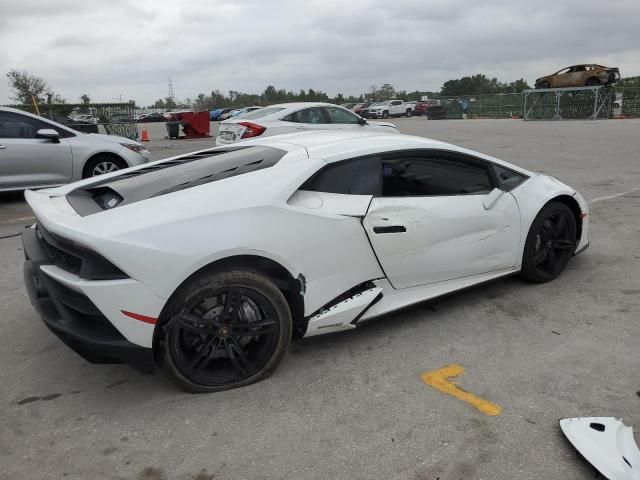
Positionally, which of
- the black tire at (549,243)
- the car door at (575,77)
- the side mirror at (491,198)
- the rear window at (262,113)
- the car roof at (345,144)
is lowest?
the black tire at (549,243)

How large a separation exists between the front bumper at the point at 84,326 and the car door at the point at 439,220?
4.87ft

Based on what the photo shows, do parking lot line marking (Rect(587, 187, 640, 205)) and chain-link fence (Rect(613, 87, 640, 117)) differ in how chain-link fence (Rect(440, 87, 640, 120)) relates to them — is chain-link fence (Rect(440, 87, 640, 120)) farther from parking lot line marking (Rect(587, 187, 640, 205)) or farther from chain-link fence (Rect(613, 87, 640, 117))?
parking lot line marking (Rect(587, 187, 640, 205))

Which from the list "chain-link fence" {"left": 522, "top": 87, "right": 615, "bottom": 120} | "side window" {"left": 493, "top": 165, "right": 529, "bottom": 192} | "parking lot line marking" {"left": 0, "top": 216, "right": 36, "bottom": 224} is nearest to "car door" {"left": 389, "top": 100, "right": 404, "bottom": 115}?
"chain-link fence" {"left": 522, "top": 87, "right": 615, "bottom": 120}

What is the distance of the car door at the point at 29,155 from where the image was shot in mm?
7742

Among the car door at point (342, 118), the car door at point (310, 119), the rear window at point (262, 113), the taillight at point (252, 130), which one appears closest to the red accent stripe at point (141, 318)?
the taillight at point (252, 130)

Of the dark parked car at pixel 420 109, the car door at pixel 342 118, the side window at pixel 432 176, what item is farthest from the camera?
the dark parked car at pixel 420 109

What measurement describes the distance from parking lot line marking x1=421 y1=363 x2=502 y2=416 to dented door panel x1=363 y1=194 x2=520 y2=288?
611mm

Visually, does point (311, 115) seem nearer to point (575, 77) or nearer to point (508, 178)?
point (508, 178)

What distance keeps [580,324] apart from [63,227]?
333 cm

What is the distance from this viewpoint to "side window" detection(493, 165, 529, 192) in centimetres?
402

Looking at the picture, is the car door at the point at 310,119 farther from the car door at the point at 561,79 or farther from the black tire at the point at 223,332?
the car door at the point at 561,79

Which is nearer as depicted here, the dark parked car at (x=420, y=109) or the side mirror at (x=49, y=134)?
the side mirror at (x=49, y=134)

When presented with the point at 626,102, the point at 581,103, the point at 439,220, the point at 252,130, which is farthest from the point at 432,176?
the point at 626,102

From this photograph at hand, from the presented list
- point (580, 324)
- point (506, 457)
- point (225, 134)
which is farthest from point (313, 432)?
point (225, 134)
